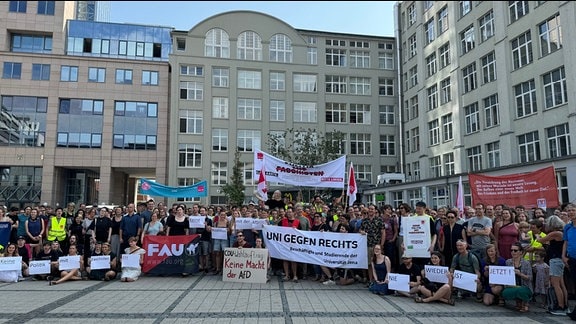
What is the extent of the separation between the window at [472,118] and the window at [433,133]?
4600 millimetres

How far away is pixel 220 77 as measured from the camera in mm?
50094

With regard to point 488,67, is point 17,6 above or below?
above

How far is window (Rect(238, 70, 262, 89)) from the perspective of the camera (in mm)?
50484

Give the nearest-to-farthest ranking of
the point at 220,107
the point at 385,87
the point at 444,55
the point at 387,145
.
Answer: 1. the point at 444,55
2. the point at 220,107
3. the point at 387,145
4. the point at 385,87

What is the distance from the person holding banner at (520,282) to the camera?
8688mm

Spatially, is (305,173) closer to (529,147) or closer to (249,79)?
(529,147)

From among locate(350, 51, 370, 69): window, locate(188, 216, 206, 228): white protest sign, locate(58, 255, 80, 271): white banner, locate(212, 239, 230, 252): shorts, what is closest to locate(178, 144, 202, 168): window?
locate(350, 51, 370, 69): window

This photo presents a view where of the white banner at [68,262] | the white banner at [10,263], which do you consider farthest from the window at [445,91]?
the white banner at [10,263]

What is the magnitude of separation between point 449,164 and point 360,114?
15748 mm

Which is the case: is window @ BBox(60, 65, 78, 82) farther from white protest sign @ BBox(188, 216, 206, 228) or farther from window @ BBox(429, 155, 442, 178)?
white protest sign @ BBox(188, 216, 206, 228)

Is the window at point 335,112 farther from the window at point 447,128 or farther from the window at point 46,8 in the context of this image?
the window at point 46,8

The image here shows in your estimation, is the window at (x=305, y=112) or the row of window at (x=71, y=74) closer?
the row of window at (x=71, y=74)

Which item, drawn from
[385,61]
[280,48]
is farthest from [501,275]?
[385,61]

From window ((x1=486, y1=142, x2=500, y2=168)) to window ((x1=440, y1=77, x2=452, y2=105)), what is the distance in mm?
7529
